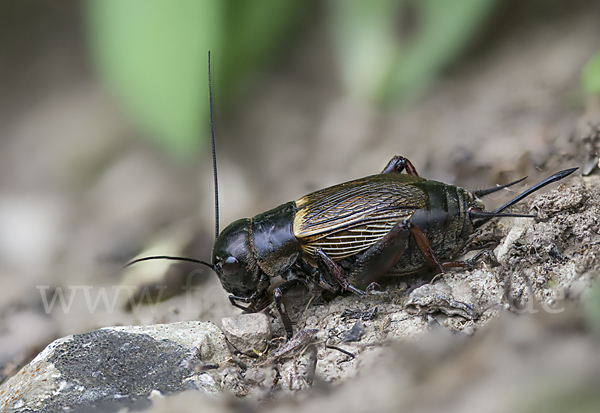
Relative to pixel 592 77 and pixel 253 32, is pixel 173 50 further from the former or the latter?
pixel 592 77

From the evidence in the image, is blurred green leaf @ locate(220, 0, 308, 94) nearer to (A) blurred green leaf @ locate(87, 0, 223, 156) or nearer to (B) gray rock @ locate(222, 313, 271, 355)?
(A) blurred green leaf @ locate(87, 0, 223, 156)

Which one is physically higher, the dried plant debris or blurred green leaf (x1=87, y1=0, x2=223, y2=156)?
blurred green leaf (x1=87, y1=0, x2=223, y2=156)

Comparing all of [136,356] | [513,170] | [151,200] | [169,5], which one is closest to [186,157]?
[151,200]

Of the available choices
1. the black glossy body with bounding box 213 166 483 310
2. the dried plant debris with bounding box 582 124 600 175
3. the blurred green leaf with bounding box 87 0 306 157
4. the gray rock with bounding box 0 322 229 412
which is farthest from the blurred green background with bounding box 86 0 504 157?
the gray rock with bounding box 0 322 229 412

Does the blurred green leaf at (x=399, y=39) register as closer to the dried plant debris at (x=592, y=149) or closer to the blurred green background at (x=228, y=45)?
the blurred green background at (x=228, y=45)

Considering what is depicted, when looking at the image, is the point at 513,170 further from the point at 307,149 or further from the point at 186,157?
the point at 186,157

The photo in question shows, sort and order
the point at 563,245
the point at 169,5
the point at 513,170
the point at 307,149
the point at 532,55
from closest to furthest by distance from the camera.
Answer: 1. the point at 563,245
2. the point at 513,170
3. the point at 169,5
4. the point at 532,55
5. the point at 307,149
